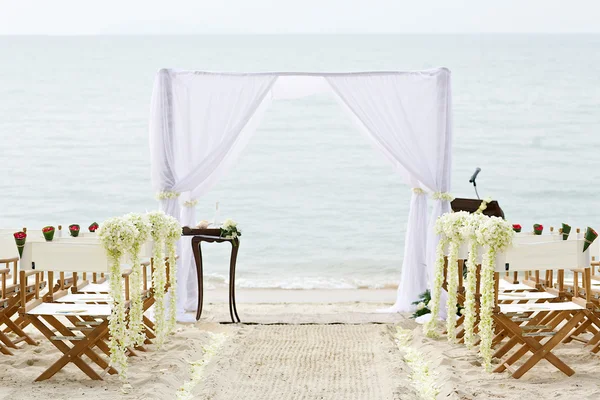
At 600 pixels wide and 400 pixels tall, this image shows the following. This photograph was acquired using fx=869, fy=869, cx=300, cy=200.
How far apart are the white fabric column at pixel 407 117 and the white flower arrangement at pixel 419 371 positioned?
1279 millimetres

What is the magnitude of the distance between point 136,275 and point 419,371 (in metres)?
2.17

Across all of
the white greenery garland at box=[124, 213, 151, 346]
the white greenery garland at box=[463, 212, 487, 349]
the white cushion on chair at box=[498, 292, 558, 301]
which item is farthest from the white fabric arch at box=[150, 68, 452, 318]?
the white greenery garland at box=[124, 213, 151, 346]

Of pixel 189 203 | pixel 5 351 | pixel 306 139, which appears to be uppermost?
pixel 306 139

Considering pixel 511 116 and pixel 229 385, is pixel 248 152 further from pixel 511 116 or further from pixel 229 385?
pixel 229 385

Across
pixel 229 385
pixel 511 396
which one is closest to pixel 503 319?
pixel 511 396

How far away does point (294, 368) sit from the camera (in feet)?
21.3

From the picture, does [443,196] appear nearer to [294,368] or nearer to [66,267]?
[294,368]

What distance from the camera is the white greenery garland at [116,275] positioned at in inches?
229

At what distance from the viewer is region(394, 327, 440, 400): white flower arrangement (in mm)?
5785

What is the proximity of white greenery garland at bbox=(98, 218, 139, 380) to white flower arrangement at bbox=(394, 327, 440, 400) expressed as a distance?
201 centimetres

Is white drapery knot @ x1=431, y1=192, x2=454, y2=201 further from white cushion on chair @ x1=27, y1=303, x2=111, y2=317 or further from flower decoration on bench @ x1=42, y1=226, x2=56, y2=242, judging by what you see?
flower decoration on bench @ x1=42, y1=226, x2=56, y2=242

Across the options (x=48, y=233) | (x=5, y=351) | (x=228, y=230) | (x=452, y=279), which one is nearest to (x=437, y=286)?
(x=452, y=279)

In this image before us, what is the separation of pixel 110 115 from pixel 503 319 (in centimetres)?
2003

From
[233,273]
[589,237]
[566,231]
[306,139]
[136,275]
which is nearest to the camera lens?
[589,237]
